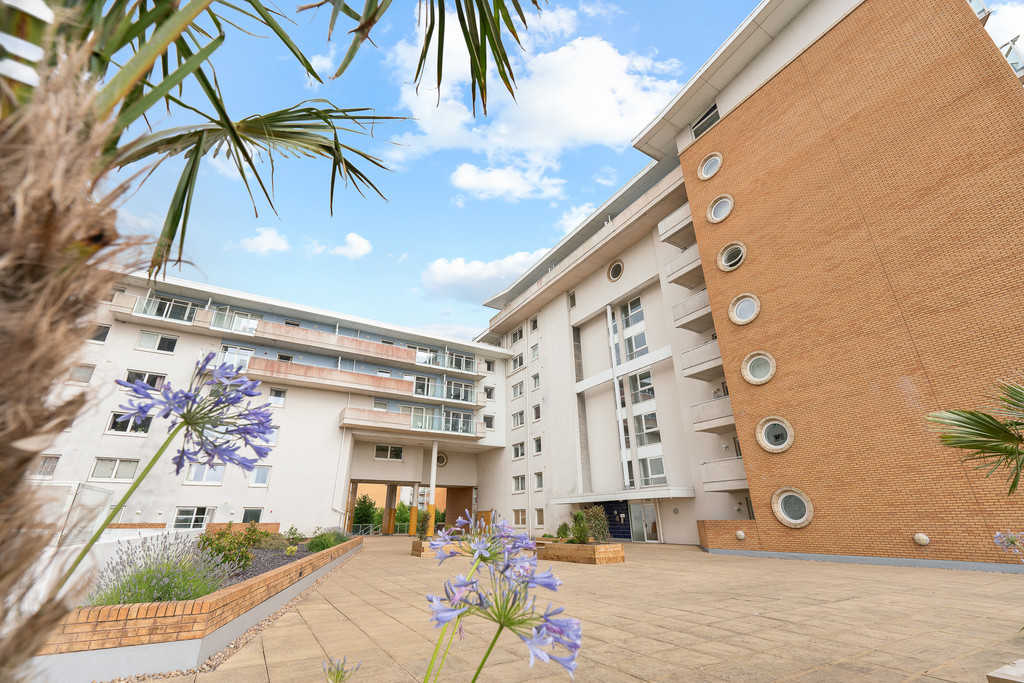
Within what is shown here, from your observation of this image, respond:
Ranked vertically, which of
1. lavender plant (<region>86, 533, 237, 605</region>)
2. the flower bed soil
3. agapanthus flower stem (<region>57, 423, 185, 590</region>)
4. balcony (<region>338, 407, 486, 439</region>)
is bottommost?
the flower bed soil

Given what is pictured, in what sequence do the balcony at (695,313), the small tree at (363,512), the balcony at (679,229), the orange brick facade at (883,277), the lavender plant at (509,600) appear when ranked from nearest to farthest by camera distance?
the lavender plant at (509,600) → the orange brick facade at (883,277) → the balcony at (695,313) → the balcony at (679,229) → the small tree at (363,512)

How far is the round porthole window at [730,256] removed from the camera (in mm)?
15774

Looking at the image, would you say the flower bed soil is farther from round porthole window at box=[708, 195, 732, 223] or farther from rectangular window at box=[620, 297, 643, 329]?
rectangular window at box=[620, 297, 643, 329]

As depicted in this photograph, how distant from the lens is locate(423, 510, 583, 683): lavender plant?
1412 mm

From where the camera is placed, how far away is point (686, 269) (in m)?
18.6

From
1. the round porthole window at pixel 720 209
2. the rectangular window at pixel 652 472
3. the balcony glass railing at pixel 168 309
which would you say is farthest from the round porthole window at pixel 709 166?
the balcony glass railing at pixel 168 309

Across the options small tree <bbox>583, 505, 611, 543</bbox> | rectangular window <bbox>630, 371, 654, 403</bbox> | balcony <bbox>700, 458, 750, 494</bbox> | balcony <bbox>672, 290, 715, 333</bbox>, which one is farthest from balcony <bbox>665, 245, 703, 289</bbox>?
small tree <bbox>583, 505, 611, 543</bbox>

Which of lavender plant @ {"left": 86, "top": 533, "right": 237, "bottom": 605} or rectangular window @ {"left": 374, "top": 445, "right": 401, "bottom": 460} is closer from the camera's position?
lavender plant @ {"left": 86, "top": 533, "right": 237, "bottom": 605}

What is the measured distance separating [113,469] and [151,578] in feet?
Result: 65.0

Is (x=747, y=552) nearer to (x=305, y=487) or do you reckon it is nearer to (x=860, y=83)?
(x=860, y=83)

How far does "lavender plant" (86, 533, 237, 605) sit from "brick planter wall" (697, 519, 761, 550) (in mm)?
13683

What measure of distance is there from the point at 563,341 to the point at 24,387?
27.5 metres

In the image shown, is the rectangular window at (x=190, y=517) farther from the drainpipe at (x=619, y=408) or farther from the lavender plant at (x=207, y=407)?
the lavender plant at (x=207, y=407)

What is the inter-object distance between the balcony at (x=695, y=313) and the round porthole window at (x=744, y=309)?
166 cm
